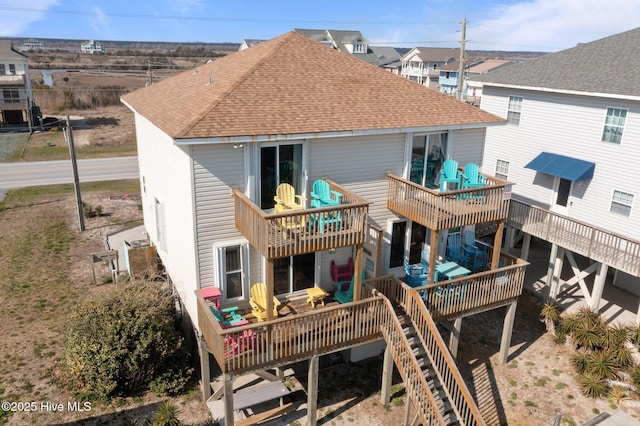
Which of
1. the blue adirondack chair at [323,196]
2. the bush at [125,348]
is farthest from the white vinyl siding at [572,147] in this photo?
the bush at [125,348]

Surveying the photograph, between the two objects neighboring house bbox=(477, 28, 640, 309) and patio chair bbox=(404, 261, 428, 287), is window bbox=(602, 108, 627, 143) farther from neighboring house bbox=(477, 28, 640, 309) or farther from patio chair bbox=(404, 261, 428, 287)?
patio chair bbox=(404, 261, 428, 287)

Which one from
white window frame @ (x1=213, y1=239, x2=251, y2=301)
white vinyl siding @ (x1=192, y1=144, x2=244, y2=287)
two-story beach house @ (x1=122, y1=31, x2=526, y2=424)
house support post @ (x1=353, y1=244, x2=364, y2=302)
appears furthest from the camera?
white window frame @ (x1=213, y1=239, x2=251, y2=301)

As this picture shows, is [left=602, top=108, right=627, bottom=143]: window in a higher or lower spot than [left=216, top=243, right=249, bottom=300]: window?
higher

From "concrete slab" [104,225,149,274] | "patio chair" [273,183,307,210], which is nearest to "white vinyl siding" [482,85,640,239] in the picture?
"patio chair" [273,183,307,210]

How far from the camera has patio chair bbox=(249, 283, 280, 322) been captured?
12.9m

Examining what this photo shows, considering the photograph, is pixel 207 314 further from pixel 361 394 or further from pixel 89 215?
pixel 89 215

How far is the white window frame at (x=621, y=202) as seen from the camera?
19.0m

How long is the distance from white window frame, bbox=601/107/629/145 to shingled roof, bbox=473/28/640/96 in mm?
807

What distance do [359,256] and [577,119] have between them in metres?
14.0

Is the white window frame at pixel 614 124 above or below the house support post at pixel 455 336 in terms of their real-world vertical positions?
above

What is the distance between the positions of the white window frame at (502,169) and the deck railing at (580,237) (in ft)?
17.1

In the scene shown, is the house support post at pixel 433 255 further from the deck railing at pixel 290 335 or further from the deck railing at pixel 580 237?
the deck railing at pixel 580 237

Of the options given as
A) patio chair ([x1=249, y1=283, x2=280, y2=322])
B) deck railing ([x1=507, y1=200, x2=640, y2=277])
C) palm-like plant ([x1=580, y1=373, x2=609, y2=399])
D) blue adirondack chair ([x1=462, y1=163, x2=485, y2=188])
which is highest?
blue adirondack chair ([x1=462, y1=163, x2=485, y2=188])

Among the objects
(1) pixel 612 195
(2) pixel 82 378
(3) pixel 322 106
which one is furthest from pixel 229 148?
(1) pixel 612 195
